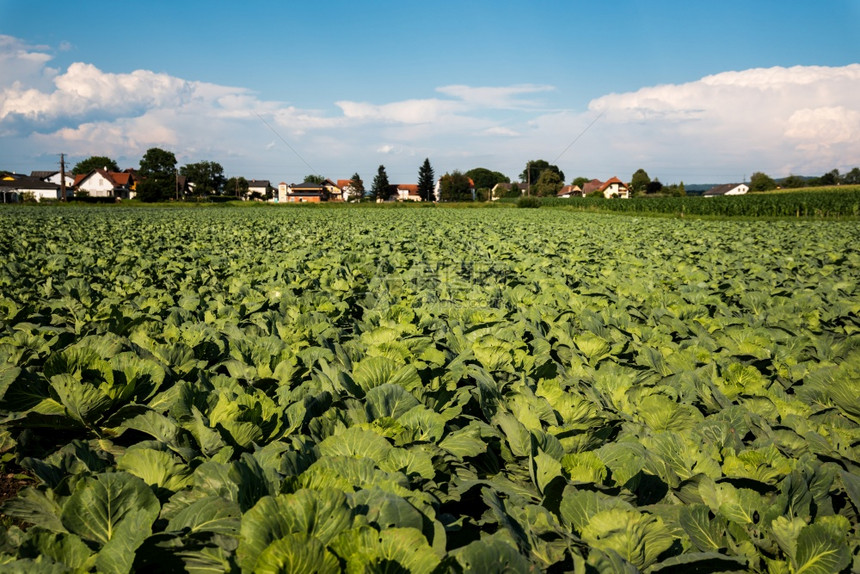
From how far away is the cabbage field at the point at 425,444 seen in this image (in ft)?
3.87

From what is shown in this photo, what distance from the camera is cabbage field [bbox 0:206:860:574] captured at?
3.87 feet

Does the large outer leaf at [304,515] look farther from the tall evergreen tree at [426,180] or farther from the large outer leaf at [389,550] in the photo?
the tall evergreen tree at [426,180]

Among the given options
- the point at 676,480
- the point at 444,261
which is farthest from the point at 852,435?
the point at 444,261

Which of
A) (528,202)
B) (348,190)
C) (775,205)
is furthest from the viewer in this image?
(348,190)

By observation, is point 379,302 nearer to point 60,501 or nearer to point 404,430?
point 404,430

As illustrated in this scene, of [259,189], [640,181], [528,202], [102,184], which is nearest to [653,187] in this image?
[640,181]

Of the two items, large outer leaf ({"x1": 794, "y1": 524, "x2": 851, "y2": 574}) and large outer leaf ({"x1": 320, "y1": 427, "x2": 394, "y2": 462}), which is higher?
large outer leaf ({"x1": 320, "y1": 427, "x2": 394, "y2": 462})

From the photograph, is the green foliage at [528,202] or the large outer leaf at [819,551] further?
the green foliage at [528,202]

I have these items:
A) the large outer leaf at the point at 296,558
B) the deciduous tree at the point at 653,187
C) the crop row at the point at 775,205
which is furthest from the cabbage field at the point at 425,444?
the deciduous tree at the point at 653,187

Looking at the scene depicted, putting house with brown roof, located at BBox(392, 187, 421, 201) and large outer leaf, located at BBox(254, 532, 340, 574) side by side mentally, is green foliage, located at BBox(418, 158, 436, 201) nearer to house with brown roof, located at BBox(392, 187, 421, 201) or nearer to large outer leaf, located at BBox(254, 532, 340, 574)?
house with brown roof, located at BBox(392, 187, 421, 201)

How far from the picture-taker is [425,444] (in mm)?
1837

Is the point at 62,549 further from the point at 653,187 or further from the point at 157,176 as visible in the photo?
the point at 653,187

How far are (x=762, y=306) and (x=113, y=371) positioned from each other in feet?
19.1

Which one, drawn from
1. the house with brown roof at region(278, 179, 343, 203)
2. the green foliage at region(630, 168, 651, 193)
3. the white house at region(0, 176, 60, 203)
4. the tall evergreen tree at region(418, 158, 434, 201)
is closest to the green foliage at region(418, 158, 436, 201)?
the tall evergreen tree at region(418, 158, 434, 201)
